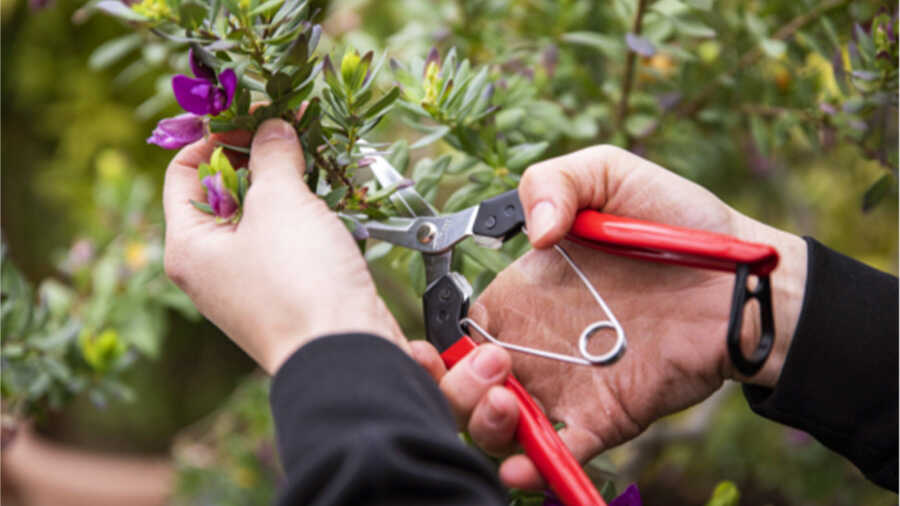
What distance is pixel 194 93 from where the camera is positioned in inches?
28.5

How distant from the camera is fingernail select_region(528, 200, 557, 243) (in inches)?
31.0

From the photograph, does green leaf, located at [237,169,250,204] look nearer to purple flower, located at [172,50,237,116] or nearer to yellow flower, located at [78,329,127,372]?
purple flower, located at [172,50,237,116]

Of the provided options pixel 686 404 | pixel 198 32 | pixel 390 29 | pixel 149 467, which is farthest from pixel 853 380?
pixel 149 467

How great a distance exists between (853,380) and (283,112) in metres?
0.70

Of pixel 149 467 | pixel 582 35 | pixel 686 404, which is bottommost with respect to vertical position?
pixel 149 467

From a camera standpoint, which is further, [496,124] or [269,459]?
[269,459]

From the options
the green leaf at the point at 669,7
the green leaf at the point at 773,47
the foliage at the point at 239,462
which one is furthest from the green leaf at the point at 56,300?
the green leaf at the point at 773,47

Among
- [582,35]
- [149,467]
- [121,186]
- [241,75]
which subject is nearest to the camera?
[241,75]

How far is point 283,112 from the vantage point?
80 cm

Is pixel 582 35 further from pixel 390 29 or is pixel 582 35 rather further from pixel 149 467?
pixel 149 467

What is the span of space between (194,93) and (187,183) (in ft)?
0.48

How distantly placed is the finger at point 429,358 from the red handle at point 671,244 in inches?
8.6

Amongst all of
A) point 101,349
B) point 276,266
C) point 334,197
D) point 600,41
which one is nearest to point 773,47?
point 600,41

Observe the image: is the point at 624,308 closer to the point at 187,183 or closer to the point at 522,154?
the point at 522,154
